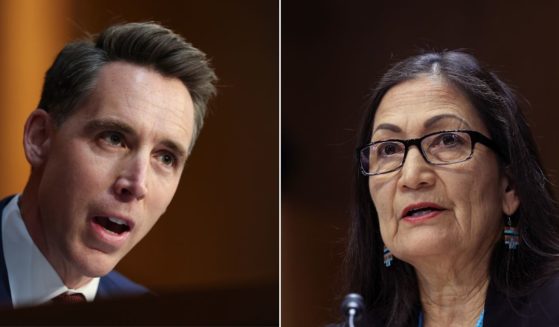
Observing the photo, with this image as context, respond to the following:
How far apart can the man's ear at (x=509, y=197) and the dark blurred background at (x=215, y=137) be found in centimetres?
119

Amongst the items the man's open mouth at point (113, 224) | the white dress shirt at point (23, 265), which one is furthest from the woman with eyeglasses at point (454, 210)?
the white dress shirt at point (23, 265)

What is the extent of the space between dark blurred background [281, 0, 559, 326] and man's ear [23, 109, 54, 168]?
1.04m

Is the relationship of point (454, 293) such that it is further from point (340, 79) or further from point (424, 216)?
point (340, 79)

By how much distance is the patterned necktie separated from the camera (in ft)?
10.8

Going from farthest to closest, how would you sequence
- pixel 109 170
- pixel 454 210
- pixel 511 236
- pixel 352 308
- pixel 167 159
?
pixel 167 159 → pixel 109 170 → pixel 454 210 → pixel 511 236 → pixel 352 308

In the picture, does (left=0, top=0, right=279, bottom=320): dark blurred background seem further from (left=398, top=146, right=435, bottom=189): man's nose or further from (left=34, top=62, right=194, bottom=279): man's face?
(left=398, top=146, right=435, bottom=189): man's nose

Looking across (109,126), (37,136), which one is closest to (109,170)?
(109,126)

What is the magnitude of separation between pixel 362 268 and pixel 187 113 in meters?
1.02

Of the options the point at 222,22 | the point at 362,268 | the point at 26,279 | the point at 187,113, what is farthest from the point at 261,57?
the point at 26,279

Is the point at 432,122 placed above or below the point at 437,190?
above

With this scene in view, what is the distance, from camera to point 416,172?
3.10 meters

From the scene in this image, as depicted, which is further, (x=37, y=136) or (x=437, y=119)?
(x=37, y=136)

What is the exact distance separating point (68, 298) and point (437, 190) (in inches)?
58.8

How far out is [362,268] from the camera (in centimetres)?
326
